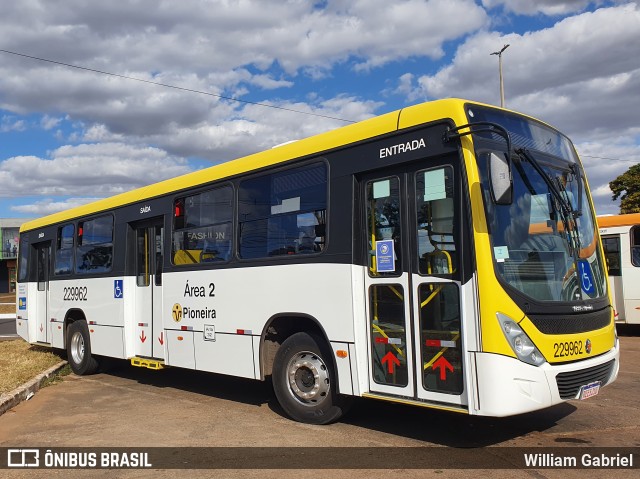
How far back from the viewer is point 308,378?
22.8ft

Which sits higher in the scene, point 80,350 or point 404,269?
point 404,269

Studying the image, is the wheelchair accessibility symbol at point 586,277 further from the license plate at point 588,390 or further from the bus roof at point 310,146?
the bus roof at point 310,146

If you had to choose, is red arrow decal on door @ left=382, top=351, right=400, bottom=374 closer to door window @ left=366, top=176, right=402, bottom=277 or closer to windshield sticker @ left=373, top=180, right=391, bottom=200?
door window @ left=366, top=176, right=402, bottom=277

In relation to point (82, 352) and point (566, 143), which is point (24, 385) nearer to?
point (82, 352)

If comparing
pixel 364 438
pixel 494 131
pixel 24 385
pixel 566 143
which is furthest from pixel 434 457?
pixel 24 385

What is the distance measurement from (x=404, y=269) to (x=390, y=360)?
0.92 metres

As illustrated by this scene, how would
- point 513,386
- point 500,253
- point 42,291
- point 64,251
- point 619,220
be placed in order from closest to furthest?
point 513,386 → point 500,253 → point 64,251 → point 42,291 → point 619,220

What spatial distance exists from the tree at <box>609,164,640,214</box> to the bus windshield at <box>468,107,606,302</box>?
32.6 m

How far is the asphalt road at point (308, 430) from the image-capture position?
546cm

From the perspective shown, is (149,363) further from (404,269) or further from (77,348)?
(404,269)

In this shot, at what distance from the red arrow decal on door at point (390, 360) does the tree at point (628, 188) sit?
33887 millimetres

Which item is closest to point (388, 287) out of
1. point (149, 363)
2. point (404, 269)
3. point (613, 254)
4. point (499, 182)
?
point (404, 269)

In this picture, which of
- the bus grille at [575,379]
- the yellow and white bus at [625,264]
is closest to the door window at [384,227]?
the bus grille at [575,379]

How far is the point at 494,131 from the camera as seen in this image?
5449 millimetres
